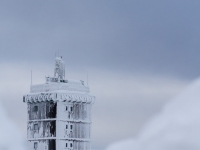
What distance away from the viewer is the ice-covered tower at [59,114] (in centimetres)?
15488

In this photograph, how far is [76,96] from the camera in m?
156

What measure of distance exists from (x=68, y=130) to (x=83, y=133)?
2.33 meters

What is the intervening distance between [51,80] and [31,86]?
122 inches

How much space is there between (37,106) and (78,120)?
512cm

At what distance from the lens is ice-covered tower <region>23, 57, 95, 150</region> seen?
508 ft

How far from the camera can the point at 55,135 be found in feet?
508

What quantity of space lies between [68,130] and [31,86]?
738 centimetres

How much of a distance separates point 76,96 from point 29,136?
7588 millimetres

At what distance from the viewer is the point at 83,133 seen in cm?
15688

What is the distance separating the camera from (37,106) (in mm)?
156625

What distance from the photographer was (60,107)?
154875 millimetres

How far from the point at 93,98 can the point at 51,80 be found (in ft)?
18.2

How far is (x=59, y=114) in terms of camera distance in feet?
508
